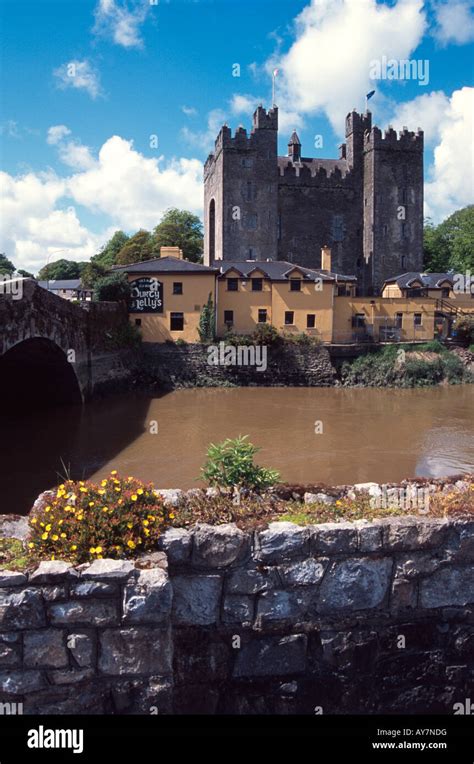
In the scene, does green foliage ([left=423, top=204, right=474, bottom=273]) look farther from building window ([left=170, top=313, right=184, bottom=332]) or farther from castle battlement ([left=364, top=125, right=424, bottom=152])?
building window ([left=170, top=313, right=184, bottom=332])

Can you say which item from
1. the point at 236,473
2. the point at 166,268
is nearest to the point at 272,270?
the point at 166,268

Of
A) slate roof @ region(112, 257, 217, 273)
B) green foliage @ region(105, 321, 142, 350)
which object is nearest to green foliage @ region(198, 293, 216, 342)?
slate roof @ region(112, 257, 217, 273)

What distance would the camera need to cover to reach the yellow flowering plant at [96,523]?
16.7ft

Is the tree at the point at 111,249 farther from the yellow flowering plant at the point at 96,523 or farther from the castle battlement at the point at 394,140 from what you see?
the yellow flowering plant at the point at 96,523

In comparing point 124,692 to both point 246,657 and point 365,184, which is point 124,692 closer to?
→ point 246,657

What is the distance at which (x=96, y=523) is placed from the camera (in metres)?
5.27

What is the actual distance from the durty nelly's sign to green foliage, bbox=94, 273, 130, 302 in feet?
2.29

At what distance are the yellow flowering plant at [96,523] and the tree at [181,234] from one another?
64441 millimetres

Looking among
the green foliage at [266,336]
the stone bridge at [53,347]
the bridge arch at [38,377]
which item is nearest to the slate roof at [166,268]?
the stone bridge at [53,347]

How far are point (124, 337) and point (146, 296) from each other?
14.0 ft

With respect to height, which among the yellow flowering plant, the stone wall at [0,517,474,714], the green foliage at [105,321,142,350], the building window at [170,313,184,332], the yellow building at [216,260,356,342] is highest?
the yellow building at [216,260,356,342]

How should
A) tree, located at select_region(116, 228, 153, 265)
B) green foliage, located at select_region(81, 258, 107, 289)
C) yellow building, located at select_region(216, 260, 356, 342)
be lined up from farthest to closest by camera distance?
tree, located at select_region(116, 228, 153, 265), green foliage, located at select_region(81, 258, 107, 289), yellow building, located at select_region(216, 260, 356, 342)

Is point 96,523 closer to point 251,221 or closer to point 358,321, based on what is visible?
point 358,321

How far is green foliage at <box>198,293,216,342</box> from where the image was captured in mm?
39500
